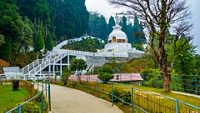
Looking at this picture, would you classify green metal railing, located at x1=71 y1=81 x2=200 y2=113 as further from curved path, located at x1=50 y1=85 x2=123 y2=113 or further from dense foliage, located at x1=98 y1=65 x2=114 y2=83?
dense foliage, located at x1=98 y1=65 x2=114 y2=83

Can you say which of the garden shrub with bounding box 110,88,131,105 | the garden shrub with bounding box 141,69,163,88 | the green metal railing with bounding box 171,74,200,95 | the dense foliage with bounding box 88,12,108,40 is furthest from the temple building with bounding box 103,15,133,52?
the garden shrub with bounding box 110,88,131,105

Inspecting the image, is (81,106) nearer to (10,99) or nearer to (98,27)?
(10,99)

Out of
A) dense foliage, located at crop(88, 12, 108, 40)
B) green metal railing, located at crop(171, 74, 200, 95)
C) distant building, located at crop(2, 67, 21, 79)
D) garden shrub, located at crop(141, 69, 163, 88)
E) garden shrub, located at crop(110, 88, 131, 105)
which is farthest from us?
dense foliage, located at crop(88, 12, 108, 40)

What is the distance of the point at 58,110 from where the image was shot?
591 inches

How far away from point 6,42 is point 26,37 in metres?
4.02

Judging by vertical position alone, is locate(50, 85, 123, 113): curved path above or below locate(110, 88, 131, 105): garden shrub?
below

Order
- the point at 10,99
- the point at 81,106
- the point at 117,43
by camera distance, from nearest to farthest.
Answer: the point at 81,106 → the point at 10,99 → the point at 117,43

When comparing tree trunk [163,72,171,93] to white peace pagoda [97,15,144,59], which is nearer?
tree trunk [163,72,171,93]

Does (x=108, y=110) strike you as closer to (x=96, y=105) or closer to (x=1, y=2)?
(x=96, y=105)

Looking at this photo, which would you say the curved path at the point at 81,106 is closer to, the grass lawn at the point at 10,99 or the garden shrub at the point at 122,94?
the garden shrub at the point at 122,94

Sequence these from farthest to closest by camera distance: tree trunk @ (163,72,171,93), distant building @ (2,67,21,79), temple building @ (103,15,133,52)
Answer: temple building @ (103,15,133,52), distant building @ (2,67,21,79), tree trunk @ (163,72,171,93)

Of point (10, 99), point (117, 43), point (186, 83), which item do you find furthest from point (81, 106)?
point (117, 43)

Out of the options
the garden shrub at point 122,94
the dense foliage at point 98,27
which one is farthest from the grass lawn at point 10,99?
the dense foliage at point 98,27

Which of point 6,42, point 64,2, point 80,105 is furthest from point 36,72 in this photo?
point 64,2
